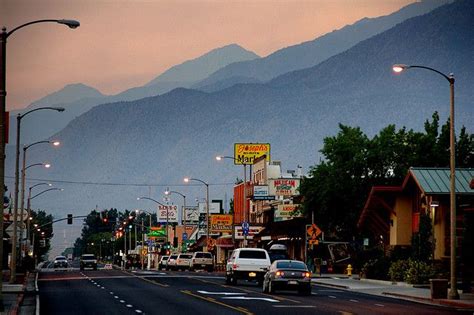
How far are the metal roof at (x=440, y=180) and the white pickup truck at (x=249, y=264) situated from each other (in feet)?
37.5

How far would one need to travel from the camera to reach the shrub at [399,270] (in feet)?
216

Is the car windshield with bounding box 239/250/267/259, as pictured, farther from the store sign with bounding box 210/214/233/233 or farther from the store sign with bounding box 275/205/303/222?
the store sign with bounding box 210/214/233/233

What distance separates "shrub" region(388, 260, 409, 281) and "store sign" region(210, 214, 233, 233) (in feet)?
198

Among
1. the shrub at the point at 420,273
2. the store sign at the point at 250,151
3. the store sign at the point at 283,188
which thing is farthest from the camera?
the store sign at the point at 250,151

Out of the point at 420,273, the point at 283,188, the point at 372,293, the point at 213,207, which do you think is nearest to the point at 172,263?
the point at 283,188

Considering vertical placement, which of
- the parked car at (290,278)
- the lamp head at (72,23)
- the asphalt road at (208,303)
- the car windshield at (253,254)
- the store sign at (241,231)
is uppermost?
the lamp head at (72,23)

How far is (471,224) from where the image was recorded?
50.7 meters

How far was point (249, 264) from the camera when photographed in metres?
62.3

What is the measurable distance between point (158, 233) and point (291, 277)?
4789 inches

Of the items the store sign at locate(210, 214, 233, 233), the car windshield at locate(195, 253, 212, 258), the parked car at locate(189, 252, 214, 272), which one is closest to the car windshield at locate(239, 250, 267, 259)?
the parked car at locate(189, 252, 214, 272)

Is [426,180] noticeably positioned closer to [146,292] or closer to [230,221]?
[146,292]

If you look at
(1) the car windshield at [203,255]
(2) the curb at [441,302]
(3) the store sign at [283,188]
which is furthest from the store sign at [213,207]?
(2) the curb at [441,302]

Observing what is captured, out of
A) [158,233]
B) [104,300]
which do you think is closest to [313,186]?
[104,300]

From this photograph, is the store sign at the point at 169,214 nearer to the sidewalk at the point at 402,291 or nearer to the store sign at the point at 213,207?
the store sign at the point at 213,207
